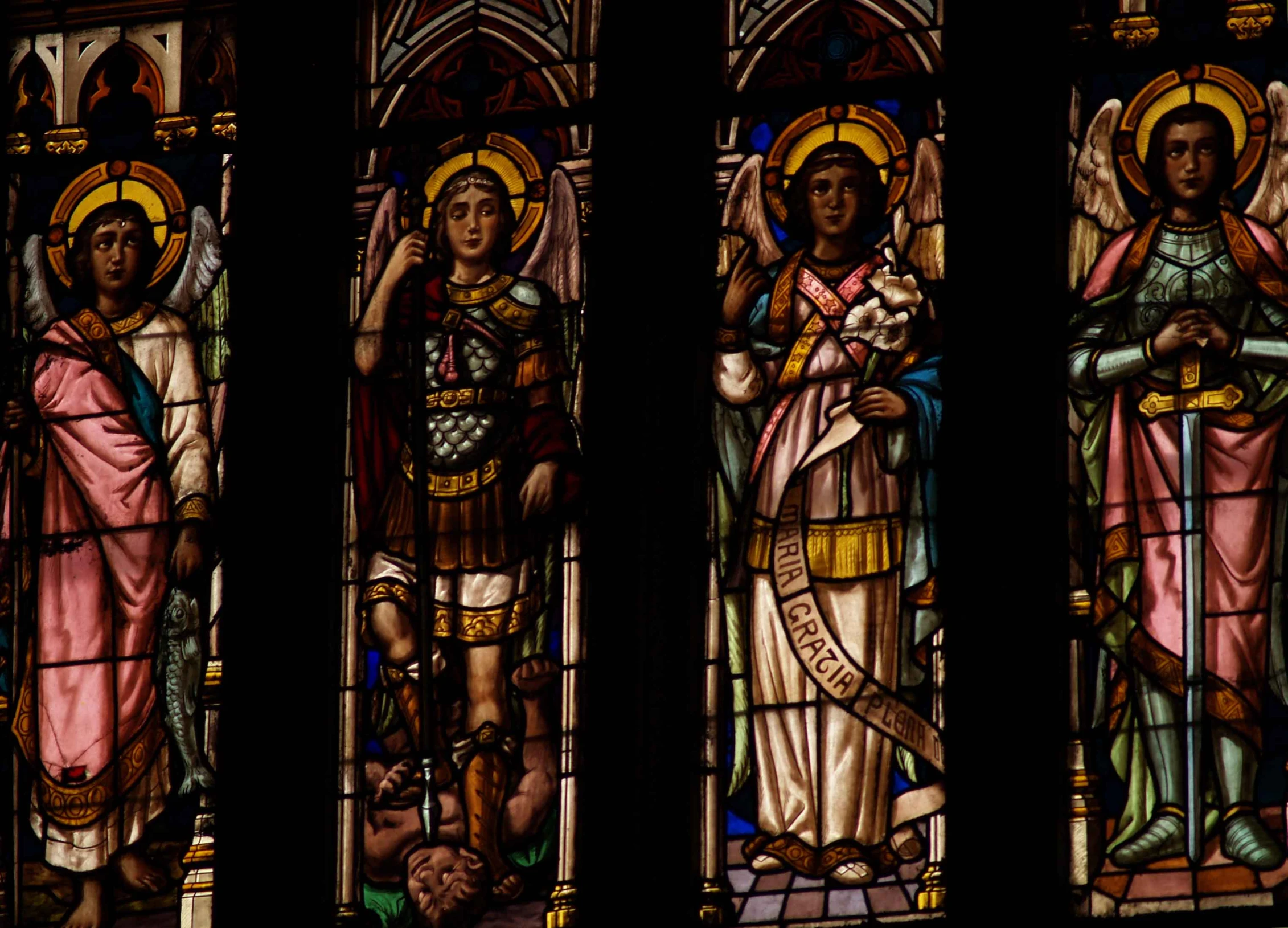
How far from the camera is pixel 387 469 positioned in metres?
13.0

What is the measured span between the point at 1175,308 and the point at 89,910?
433 cm

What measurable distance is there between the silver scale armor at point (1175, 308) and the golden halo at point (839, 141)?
0.92 metres

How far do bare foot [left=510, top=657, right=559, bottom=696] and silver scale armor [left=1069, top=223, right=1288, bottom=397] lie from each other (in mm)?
2065

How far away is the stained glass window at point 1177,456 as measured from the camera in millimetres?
12055

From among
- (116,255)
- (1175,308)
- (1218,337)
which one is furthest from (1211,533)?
(116,255)

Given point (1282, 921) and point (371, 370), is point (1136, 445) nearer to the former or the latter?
point (1282, 921)

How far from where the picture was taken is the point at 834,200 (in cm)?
1299

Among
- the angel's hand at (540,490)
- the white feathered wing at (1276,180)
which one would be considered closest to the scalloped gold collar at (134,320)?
the angel's hand at (540,490)

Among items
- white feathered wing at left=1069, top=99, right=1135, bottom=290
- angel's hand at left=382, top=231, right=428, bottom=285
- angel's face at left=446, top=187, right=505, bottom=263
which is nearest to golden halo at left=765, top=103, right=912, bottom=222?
white feathered wing at left=1069, top=99, right=1135, bottom=290

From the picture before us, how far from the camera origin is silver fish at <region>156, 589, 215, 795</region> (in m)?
12.8

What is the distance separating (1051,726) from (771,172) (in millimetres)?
2319

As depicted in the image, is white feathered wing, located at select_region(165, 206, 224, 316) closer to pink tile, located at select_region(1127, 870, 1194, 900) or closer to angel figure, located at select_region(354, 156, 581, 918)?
angel figure, located at select_region(354, 156, 581, 918)

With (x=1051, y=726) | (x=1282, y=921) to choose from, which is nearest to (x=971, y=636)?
(x=1051, y=726)

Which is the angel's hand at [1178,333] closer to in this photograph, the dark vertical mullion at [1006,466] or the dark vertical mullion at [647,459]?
the dark vertical mullion at [1006,466]
